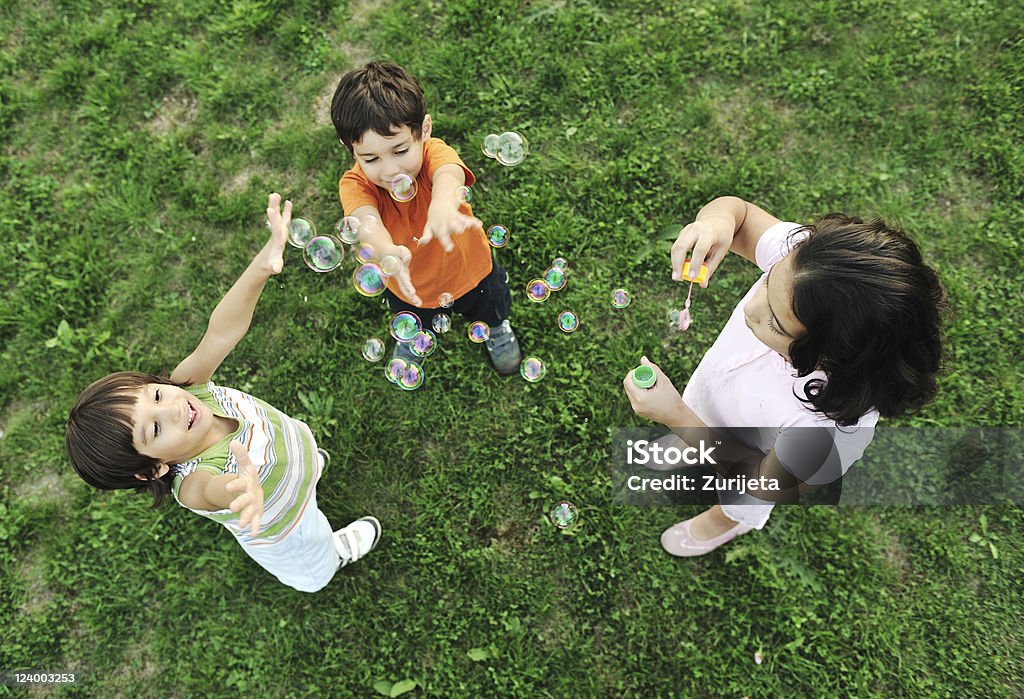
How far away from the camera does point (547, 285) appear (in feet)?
14.4

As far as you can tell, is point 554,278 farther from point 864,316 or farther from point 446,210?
point 864,316

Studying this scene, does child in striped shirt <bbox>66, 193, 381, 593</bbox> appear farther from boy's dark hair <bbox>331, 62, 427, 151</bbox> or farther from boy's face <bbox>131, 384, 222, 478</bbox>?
boy's dark hair <bbox>331, 62, 427, 151</bbox>

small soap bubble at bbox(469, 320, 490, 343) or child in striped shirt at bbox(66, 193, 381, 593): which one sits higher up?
child in striped shirt at bbox(66, 193, 381, 593)

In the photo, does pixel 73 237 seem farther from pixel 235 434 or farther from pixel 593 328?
pixel 593 328

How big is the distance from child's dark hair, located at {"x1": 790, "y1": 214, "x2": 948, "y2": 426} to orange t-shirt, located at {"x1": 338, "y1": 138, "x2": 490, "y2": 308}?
5.74 feet

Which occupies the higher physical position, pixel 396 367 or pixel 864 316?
pixel 864 316

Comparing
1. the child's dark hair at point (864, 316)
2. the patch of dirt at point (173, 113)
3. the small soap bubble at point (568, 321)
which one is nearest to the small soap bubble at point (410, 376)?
the small soap bubble at point (568, 321)

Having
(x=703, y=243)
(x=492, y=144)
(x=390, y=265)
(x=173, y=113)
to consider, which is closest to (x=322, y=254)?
(x=390, y=265)

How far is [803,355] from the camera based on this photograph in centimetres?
231

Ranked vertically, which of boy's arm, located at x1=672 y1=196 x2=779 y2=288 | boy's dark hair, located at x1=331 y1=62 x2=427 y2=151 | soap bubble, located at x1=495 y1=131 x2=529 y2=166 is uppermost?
boy's dark hair, located at x1=331 y1=62 x2=427 y2=151

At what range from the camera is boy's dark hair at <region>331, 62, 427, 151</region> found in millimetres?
3061

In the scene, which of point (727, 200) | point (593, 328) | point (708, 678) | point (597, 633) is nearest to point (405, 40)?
point (593, 328)

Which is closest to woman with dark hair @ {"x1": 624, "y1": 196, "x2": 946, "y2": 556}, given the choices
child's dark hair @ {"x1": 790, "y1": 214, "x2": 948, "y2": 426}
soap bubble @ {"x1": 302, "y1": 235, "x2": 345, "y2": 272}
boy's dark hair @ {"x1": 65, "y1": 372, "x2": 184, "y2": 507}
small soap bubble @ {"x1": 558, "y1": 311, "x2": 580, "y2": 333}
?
child's dark hair @ {"x1": 790, "y1": 214, "x2": 948, "y2": 426}

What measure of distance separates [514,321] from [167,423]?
2374mm
